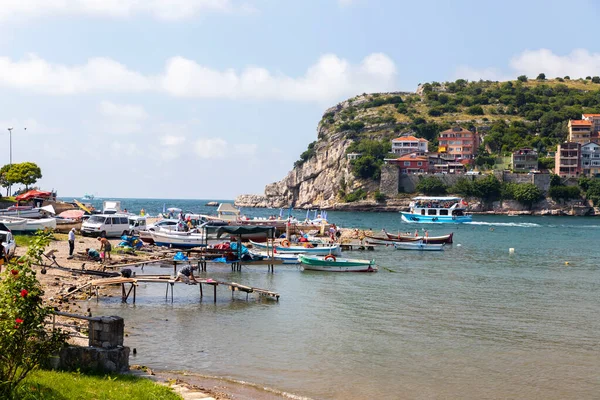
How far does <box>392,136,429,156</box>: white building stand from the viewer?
189250 millimetres

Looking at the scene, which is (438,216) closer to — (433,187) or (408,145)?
(433,187)

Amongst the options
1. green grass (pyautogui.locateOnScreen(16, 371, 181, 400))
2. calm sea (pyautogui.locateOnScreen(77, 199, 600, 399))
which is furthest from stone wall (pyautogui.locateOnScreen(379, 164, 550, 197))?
green grass (pyautogui.locateOnScreen(16, 371, 181, 400))

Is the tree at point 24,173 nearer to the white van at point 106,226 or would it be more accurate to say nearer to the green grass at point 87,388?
the white van at point 106,226

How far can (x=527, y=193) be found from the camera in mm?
156875

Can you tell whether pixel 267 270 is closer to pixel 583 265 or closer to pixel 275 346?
pixel 275 346

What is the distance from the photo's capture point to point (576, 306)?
3081cm

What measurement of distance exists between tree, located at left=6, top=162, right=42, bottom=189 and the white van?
44.2 m

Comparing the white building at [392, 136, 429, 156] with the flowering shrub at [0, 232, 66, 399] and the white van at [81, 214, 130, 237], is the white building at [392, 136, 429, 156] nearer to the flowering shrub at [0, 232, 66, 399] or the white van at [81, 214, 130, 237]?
the white van at [81, 214, 130, 237]

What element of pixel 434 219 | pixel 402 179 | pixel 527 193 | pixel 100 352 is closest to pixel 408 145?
pixel 402 179

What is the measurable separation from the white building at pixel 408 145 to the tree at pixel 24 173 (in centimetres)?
11858

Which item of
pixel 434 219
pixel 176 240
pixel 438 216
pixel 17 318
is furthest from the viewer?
pixel 438 216

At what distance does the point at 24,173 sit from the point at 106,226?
45.8 meters

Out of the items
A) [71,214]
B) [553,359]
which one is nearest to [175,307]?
[553,359]

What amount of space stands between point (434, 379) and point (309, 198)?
599ft
